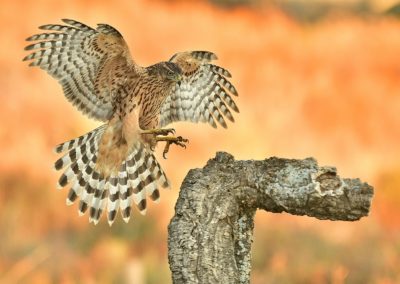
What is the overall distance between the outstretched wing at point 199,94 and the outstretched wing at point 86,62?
0.25 m

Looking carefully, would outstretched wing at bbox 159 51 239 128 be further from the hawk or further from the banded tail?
the banded tail

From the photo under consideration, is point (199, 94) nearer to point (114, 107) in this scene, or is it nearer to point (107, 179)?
point (114, 107)

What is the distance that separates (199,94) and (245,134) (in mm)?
5158

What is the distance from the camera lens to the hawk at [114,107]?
5047 mm

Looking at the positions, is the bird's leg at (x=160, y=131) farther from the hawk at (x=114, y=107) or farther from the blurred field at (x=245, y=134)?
the blurred field at (x=245, y=134)

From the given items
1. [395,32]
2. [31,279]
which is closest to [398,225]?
[31,279]

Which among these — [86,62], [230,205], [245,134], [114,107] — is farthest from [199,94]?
[245,134]

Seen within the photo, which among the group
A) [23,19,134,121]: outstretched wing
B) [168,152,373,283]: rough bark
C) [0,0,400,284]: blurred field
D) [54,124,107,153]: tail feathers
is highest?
[0,0,400,284]: blurred field

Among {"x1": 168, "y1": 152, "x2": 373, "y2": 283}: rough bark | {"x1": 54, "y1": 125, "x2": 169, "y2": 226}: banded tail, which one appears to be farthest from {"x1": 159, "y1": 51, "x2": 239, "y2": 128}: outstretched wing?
{"x1": 168, "y1": 152, "x2": 373, "y2": 283}: rough bark

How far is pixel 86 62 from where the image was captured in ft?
16.8

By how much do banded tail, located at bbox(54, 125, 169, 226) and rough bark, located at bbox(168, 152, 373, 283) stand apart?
146 centimetres

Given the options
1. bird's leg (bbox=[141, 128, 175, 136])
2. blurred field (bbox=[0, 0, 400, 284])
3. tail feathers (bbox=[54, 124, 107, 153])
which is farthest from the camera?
blurred field (bbox=[0, 0, 400, 284])

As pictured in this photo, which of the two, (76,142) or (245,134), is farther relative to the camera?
(245,134)

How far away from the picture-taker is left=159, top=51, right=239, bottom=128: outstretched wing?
522 centimetres
